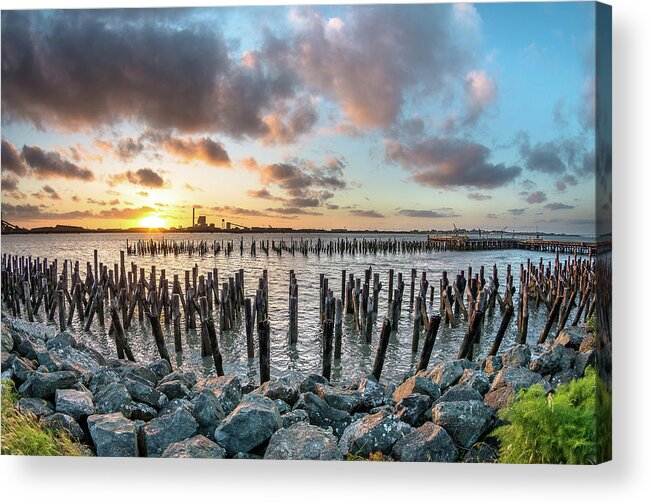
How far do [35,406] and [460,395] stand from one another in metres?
4.06

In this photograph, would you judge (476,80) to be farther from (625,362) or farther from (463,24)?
(625,362)

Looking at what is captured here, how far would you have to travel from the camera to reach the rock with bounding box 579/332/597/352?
5460mm

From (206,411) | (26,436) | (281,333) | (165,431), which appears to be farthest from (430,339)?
(26,436)

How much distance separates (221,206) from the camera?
6.74m

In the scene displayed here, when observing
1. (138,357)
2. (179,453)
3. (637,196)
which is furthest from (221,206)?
(637,196)

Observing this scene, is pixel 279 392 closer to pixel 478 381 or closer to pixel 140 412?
pixel 140 412

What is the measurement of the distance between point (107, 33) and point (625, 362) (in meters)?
5.88

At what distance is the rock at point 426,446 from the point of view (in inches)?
205

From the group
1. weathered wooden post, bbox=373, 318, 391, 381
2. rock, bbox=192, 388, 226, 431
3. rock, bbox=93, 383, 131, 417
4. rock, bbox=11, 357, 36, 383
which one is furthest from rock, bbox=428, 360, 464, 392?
rock, bbox=11, 357, 36, 383

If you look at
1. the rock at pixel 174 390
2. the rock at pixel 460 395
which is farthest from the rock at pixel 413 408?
the rock at pixel 174 390

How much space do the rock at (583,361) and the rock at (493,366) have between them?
2.95 feet

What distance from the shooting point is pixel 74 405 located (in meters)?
5.67

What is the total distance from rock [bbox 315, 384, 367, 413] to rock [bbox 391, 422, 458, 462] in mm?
627

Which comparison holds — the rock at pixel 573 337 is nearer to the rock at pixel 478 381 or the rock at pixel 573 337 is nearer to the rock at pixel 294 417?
the rock at pixel 478 381
